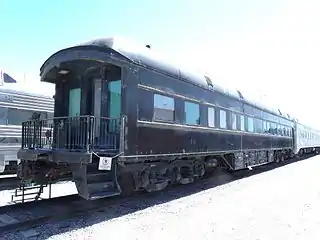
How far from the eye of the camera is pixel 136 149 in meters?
A: 7.29

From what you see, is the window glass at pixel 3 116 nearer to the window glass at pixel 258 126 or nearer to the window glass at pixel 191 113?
the window glass at pixel 191 113

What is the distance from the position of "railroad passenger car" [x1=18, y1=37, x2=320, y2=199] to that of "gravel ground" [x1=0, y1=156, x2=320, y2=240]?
534mm

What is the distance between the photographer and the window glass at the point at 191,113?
9011 millimetres

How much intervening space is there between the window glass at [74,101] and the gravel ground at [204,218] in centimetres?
261

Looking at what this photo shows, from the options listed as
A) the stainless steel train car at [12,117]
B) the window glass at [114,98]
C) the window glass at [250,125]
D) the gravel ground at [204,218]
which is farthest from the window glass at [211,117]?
the stainless steel train car at [12,117]

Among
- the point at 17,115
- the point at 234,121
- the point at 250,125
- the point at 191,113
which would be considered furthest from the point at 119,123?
the point at 250,125

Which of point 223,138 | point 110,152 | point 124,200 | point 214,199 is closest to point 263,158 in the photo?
point 223,138

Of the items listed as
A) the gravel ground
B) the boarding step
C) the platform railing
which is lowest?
the gravel ground

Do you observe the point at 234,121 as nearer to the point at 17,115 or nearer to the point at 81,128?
the point at 81,128

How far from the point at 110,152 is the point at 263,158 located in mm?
11294

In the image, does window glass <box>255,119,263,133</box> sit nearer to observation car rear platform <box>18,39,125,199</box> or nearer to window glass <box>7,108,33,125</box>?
observation car rear platform <box>18,39,125,199</box>

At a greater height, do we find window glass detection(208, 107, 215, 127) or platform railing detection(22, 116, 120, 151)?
window glass detection(208, 107, 215, 127)

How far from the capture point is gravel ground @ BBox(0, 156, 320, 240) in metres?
5.56

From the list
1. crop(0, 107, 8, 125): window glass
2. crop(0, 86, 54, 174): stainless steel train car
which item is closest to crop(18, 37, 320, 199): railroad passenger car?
crop(0, 86, 54, 174): stainless steel train car
